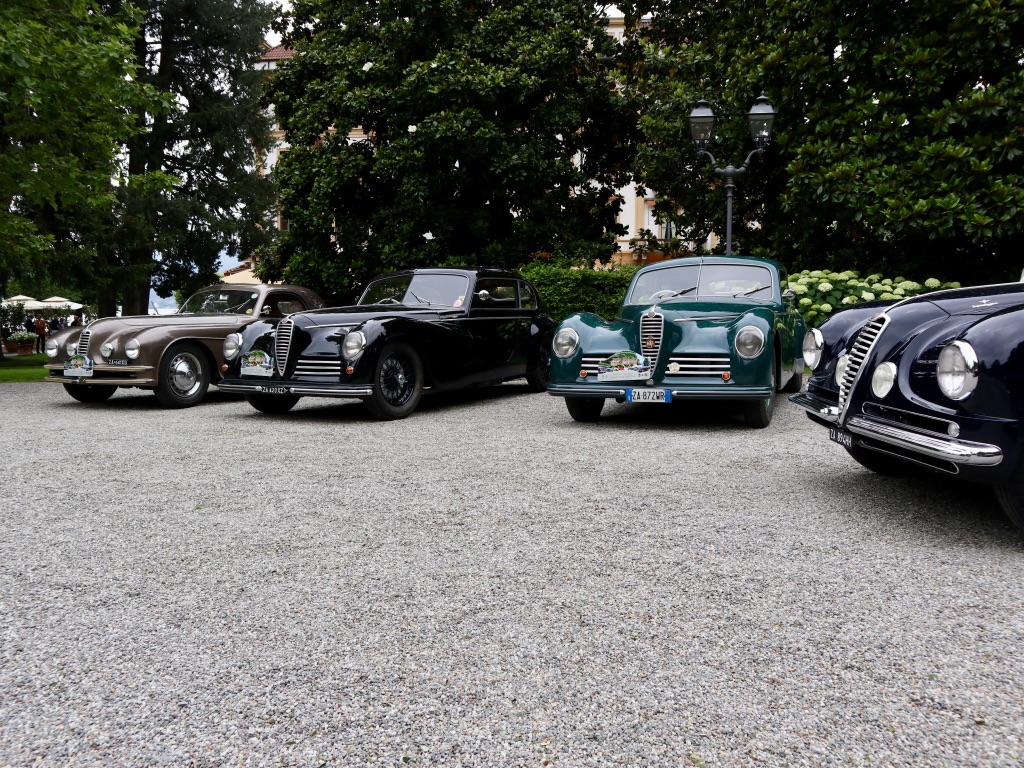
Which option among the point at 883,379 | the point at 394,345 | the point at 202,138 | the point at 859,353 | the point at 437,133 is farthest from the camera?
the point at 202,138

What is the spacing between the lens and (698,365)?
24.7 ft

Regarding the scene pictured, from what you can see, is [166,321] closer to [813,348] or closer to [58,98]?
[58,98]

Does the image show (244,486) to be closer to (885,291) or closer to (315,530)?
(315,530)

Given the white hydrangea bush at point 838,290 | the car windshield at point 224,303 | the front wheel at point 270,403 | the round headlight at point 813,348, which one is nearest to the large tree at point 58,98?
the car windshield at point 224,303

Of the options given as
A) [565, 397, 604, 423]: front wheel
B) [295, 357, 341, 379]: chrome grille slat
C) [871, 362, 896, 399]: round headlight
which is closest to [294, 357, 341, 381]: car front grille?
[295, 357, 341, 379]: chrome grille slat

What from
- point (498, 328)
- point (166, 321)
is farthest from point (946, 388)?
point (166, 321)

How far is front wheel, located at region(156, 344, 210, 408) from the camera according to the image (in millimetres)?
10297

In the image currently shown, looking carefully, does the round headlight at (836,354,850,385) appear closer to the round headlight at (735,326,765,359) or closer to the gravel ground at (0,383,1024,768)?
the gravel ground at (0,383,1024,768)

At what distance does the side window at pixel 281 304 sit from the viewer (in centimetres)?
1174

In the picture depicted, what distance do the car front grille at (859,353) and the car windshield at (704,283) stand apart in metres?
4.27

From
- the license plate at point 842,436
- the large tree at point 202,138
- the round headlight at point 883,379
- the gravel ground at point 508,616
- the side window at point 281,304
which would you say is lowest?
the gravel ground at point 508,616

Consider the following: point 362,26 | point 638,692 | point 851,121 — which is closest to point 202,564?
point 638,692

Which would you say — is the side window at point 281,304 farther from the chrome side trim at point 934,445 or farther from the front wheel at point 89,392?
the chrome side trim at point 934,445

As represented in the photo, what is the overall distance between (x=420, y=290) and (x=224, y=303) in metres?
3.13
